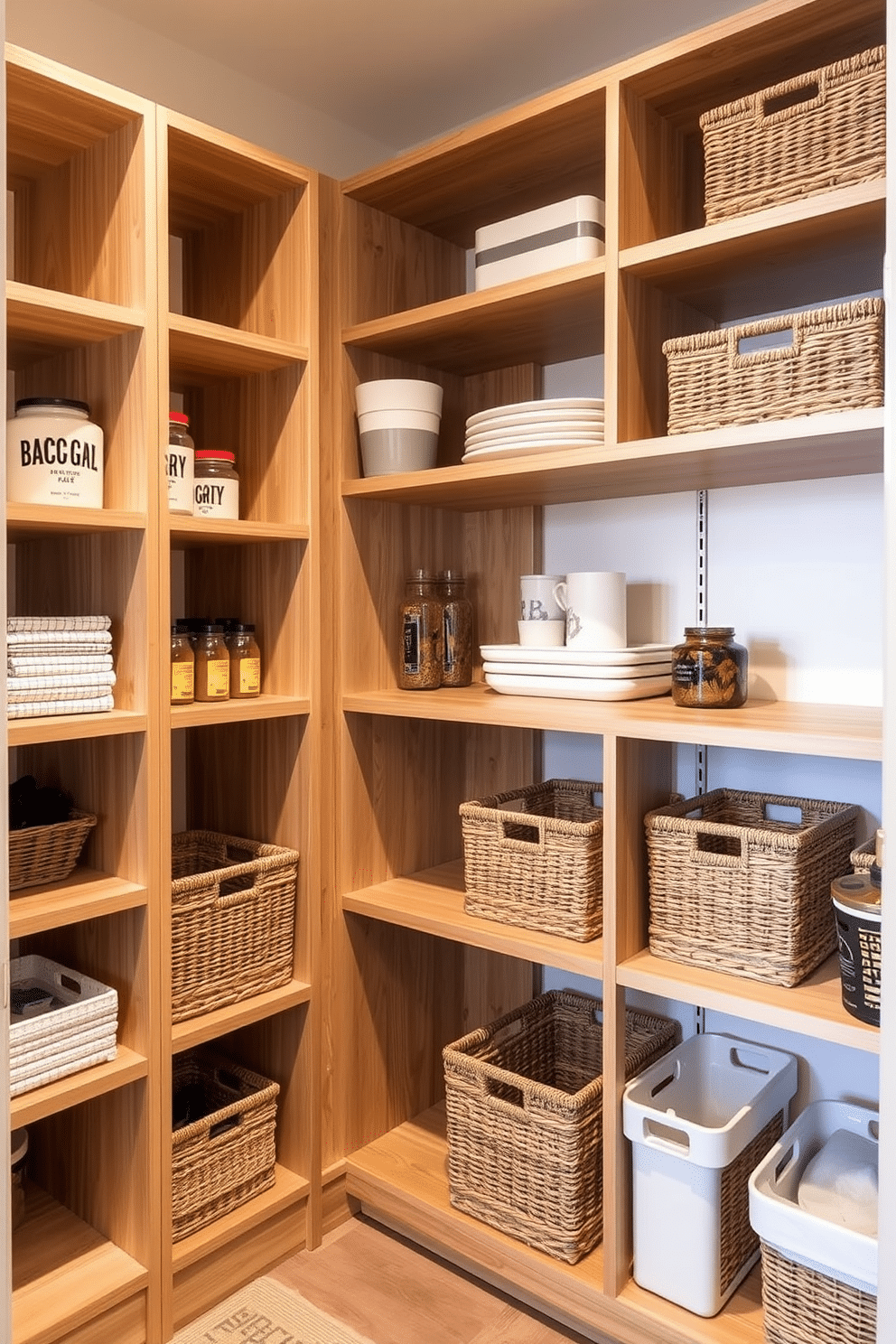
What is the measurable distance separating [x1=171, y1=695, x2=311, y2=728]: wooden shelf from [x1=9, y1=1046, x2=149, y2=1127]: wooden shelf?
0.58 metres

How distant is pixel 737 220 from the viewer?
144cm

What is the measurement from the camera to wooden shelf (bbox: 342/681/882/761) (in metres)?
1.37

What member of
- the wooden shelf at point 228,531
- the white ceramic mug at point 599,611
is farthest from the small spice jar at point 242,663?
the white ceramic mug at point 599,611

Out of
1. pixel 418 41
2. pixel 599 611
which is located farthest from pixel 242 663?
pixel 418 41

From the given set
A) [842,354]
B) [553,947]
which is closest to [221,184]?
[842,354]

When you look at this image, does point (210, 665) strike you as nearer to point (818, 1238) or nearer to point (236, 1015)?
point (236, 1015)

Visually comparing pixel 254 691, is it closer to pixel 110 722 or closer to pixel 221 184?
pixel 110 722

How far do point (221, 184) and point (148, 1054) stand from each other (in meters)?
1.58

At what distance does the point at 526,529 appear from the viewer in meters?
2.19

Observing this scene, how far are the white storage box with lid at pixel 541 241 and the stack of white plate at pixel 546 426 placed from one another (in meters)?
0.24

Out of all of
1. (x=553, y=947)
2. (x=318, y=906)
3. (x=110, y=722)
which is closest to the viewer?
(x=110, y=722)

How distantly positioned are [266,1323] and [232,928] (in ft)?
2.25

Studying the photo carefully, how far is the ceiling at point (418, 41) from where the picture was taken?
1.87 metres

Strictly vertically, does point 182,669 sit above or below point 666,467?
below
